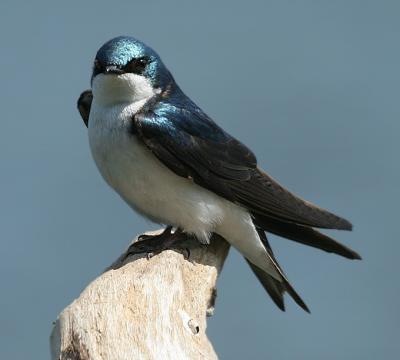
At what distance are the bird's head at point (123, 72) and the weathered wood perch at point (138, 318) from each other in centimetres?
53

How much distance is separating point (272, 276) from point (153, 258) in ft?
1.86

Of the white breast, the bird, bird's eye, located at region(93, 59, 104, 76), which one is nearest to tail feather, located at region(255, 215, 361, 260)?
the bird

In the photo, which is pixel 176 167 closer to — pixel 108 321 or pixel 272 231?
pixel 272 231

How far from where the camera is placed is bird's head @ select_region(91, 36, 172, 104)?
118 inches

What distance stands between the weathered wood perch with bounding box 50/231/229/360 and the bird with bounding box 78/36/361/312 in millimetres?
340

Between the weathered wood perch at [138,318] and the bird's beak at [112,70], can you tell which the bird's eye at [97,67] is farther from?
the weathered wood perch at [138,318]

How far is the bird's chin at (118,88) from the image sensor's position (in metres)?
3.01

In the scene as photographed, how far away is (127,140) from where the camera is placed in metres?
2.96

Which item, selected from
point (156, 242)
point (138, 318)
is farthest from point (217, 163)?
point (138, 318)

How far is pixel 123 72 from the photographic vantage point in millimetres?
3016

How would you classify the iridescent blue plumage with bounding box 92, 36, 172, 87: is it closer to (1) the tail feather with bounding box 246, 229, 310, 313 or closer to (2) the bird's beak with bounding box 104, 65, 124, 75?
(2) the bird's beak with bounding box 104, 65, 124, 75

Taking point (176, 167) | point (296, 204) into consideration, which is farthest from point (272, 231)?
point (176, 167)

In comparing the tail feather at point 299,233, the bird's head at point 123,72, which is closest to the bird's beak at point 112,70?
the bird's head at point 123,72

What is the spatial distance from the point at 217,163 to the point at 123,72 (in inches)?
13.0
